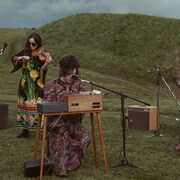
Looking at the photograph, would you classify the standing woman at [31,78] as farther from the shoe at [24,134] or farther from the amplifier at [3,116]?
the amplifier at [3,116]

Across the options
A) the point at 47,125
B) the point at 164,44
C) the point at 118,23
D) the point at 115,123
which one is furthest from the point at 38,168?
the point at 118,23

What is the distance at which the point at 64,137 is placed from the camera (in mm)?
7469

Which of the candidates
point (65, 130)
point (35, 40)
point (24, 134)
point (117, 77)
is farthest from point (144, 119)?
point (117, 77)

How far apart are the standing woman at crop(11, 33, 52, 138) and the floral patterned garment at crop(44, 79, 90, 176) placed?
97.2 inches

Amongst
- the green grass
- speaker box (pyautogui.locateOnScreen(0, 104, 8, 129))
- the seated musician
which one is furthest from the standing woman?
the seated musician

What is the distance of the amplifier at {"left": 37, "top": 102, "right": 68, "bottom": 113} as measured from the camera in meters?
6.77

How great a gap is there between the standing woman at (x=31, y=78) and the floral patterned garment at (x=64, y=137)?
2.47 meters

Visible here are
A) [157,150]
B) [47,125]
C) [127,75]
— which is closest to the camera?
[47,125]

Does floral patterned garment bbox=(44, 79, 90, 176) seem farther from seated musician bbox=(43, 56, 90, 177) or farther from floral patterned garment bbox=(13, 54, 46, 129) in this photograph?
floral patterned garment bbox=(13, 54, 46, 129)

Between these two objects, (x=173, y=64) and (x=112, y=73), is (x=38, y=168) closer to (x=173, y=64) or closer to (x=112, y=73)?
(x=112, y=73)

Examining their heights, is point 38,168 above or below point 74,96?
below

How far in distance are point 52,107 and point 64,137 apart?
874mm

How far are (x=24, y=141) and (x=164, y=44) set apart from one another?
3370cm

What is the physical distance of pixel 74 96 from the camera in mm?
6965
